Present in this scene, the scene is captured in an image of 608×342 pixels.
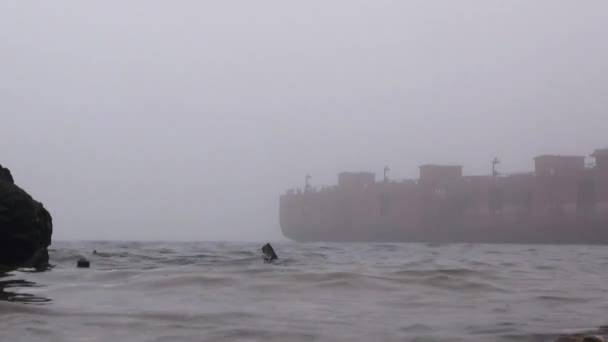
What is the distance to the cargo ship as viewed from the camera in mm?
40438

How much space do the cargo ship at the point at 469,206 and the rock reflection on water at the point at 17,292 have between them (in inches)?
1550

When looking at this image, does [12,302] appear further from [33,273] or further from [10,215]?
[10,215]

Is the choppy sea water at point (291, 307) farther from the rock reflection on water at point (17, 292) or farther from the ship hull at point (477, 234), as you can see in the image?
the ship hull at point (477, 234)

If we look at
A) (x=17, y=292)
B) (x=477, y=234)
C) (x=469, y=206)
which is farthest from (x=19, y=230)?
(x=469, y=206)

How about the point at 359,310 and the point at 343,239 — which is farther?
the point at 343,239

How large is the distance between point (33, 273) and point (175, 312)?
382 centimetres

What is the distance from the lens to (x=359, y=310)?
505 cm

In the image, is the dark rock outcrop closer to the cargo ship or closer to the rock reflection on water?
the rock reflection on water

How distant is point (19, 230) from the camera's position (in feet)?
29.1

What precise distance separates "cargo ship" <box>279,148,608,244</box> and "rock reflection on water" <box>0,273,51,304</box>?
39.4 meters

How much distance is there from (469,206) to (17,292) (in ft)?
147

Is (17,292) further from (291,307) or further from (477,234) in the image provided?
(477,234)

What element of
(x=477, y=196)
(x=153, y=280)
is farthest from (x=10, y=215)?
(x=477, y=196)

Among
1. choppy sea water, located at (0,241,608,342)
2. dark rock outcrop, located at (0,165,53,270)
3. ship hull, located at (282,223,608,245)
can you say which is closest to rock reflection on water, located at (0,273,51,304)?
choppy sea water, located at (0,241,608,342)
